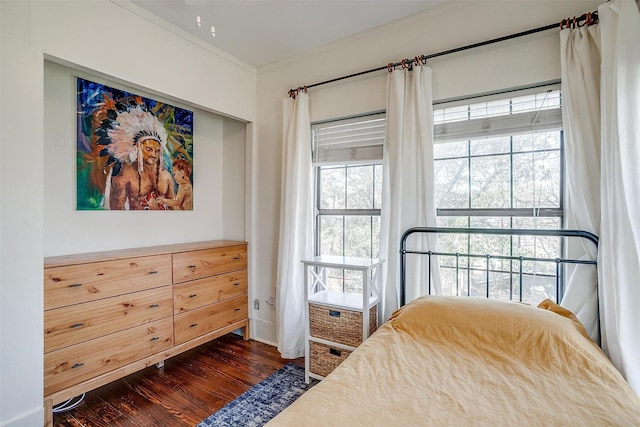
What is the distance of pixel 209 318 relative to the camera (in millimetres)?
2674

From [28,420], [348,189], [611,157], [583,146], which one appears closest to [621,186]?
[611,157]

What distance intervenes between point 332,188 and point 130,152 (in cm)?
170

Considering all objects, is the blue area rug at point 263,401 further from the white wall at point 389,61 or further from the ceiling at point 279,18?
the ceiling at point 279,18

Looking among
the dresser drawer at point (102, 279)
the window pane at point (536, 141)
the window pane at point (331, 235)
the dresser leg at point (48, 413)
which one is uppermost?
the window pane at point (536, 141)

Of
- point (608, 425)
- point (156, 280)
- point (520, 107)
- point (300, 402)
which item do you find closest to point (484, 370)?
point (608, 425)

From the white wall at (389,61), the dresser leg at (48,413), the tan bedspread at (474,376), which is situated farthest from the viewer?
the white wall at (389,61)

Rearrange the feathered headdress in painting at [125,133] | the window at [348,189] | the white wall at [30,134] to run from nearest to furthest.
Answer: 1. the white wall at [30,134]
2. the feathered headdress in painting at [125,133]
3. the window at [348,189]

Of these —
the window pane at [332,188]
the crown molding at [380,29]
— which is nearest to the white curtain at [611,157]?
the crown molding at [380,29]

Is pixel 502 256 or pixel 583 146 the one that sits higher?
pixel 583 146

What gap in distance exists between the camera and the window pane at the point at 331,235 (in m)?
2.74

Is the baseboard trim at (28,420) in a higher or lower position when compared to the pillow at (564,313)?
lower

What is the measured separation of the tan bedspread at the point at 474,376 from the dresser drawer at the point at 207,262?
1620 millimetres

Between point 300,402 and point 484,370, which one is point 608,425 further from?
point 300,402

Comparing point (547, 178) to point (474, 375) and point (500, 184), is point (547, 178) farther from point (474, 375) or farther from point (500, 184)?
Result: point (474, 375)
